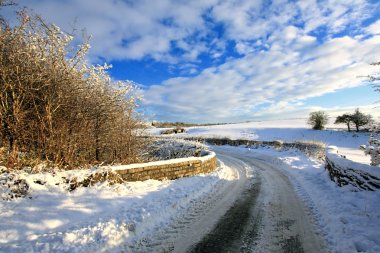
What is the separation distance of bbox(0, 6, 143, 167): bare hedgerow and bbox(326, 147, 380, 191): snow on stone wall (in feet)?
27.7

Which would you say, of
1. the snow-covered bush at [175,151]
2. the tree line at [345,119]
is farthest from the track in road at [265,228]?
the tree line at [345,119]

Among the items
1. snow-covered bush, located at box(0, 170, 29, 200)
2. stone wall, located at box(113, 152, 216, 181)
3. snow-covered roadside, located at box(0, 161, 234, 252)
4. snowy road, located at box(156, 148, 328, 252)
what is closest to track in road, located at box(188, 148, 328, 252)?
snowy road, located at box(156, 148, 328, 252)

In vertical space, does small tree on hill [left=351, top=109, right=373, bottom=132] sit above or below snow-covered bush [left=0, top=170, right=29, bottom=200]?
above

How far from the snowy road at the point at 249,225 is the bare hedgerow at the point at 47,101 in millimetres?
4456

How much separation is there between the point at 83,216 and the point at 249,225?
3803mm

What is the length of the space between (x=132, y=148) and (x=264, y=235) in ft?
26.1

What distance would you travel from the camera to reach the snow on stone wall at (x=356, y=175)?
802 centimetres

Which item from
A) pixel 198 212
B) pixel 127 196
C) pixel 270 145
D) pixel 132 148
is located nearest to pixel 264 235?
pixel 198 212

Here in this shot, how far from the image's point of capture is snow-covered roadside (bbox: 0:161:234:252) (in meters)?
5.10

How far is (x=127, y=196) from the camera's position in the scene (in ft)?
26.1

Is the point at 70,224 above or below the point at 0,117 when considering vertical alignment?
below

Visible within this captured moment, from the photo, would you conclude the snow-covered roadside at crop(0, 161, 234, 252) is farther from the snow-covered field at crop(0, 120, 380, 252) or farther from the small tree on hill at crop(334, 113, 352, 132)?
the small tree on hill at crop(334, 113, 352, 132)

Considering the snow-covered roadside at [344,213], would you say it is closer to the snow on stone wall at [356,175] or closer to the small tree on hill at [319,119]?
the snow on stone wall at [356,175]

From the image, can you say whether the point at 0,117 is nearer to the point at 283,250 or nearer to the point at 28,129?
the point at 28,129
